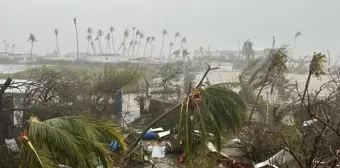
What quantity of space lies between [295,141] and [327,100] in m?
1.87

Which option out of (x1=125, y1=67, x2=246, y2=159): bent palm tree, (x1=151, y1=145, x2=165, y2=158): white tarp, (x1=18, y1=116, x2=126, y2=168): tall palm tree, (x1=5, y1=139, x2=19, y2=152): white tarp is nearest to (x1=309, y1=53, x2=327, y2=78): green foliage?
(x1=125, y1=67, x2=246, y2=159): bent palm tree

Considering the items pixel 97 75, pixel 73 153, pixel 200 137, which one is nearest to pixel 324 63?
pixel 200 137

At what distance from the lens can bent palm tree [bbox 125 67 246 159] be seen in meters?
6.61

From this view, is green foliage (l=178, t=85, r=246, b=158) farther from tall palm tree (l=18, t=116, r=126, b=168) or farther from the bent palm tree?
tall palm tree (l=18, t=116, r=126, b=168)

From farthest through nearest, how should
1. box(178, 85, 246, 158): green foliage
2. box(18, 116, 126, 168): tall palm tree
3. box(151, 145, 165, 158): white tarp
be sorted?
box(151, 145, 165, 158): white tarp
box(178, 85, 246, 158): green foliage
box(18, 116, 126, 168): tall palm tree

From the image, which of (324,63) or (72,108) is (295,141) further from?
(72,108)

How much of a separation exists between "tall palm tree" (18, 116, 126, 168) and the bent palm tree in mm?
2507

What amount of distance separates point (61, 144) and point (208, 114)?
3.46m

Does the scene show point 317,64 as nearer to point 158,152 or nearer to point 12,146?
point 158,152

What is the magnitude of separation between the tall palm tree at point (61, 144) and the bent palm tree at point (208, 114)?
2.51 meters

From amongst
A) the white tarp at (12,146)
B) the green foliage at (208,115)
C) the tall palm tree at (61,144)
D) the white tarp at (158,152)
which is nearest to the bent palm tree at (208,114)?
the green foliage at (208,115)

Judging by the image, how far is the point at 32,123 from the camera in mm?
3971

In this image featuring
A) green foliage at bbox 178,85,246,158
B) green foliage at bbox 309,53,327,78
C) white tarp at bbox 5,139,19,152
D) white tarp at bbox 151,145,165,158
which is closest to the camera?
green foliage at bbox 178,85,246,158

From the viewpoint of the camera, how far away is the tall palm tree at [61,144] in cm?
367
